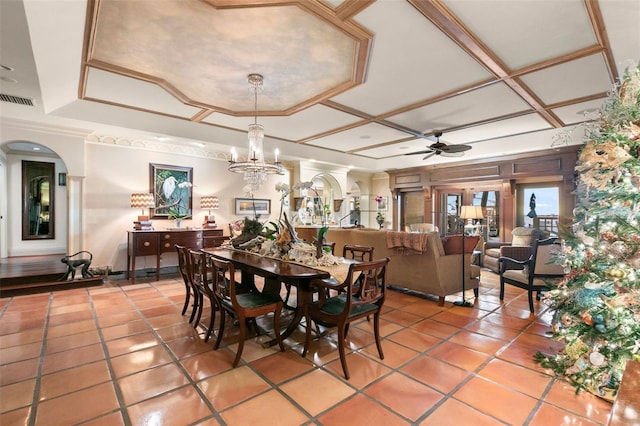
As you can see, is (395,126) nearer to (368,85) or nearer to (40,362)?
(368,85)

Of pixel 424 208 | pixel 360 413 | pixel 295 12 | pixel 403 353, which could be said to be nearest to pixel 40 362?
pixel 360 413

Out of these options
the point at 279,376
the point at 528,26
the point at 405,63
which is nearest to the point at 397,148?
the point at 405,63

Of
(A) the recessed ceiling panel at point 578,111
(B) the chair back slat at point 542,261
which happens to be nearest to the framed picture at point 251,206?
(B) the chair back slat at point 542,261

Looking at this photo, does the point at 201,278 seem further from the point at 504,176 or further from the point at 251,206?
the point at 504,176

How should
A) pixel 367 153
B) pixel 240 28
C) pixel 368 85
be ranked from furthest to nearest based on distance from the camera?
pixel 367 153 < pixel 368 85 < pixel 240 28

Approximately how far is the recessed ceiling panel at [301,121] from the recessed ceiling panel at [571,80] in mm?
2311

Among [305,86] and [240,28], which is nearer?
[240,28]

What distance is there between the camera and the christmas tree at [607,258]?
1.87 metres

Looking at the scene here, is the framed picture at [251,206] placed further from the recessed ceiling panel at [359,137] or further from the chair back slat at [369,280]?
the chair back slat at [369,280]

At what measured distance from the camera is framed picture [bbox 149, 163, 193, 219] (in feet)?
18.5

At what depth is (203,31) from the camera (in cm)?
238

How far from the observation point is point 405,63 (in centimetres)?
289

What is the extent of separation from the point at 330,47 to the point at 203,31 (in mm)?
1095

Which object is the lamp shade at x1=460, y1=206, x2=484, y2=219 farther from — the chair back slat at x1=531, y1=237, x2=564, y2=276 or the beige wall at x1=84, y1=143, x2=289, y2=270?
the beige wall at x1=84, y1=143, x2=289, y2=270
